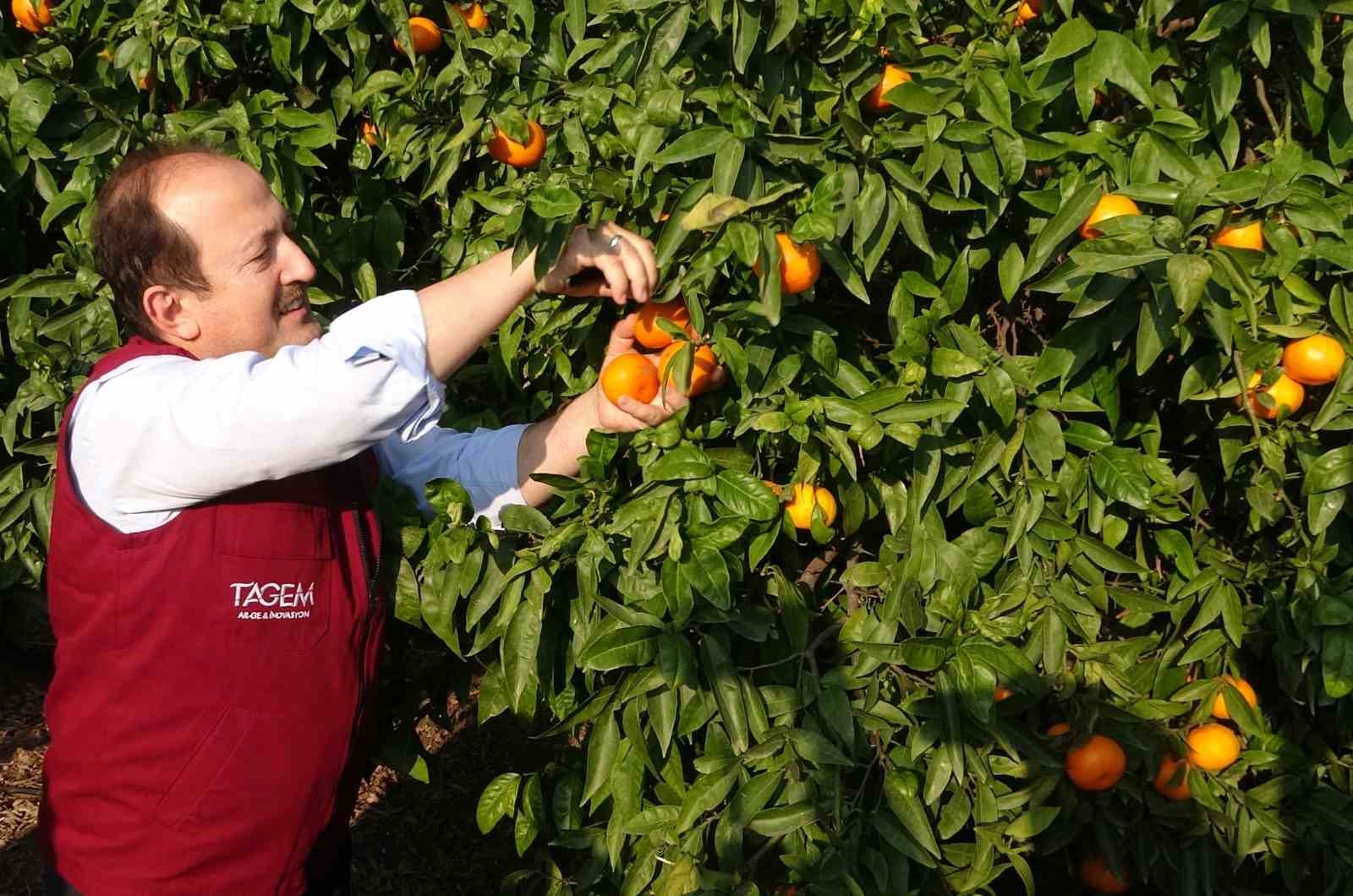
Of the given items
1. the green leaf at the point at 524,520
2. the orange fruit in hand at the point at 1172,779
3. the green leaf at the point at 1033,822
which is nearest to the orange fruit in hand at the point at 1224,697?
the orange fruit in hand at the point at 1172,779

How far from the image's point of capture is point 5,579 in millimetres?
2512

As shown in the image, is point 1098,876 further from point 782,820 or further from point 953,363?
point 953,363

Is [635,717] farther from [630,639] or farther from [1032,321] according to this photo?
[1032,321]

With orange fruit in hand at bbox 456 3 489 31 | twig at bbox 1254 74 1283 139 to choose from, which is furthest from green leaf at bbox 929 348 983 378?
orange fruit in hand at bbox 456 3 489 31

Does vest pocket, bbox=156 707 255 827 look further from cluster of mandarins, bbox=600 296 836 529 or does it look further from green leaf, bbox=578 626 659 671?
cluster of mandarins, bbox=600 296 836 529

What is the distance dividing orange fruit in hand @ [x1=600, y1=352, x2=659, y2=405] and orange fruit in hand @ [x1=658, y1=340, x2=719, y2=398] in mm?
17

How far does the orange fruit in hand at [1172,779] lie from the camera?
2.04 m

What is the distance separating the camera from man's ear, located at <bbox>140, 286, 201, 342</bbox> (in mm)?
1819

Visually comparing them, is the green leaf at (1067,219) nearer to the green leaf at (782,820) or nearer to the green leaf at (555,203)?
the green leaf at (555,203)

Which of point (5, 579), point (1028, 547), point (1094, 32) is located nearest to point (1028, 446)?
point (1028, 547)

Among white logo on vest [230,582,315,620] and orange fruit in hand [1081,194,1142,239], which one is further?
white logo on vest [230,582,315,620]

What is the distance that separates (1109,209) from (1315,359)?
36 cm

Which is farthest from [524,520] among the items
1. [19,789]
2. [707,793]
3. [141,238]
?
[19,789]

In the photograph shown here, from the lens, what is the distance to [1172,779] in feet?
6.73
